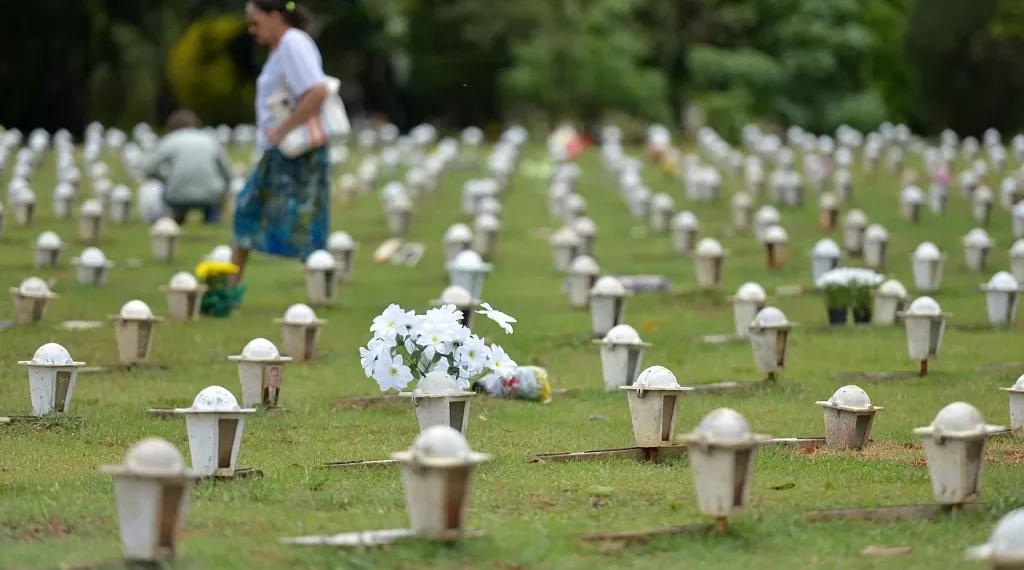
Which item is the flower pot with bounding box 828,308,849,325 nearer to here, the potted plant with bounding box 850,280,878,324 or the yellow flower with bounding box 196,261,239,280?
the potted plant with bounding box 850,280,878,324

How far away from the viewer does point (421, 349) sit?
296 inches

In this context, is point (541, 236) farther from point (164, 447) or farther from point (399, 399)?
point (164, 447)

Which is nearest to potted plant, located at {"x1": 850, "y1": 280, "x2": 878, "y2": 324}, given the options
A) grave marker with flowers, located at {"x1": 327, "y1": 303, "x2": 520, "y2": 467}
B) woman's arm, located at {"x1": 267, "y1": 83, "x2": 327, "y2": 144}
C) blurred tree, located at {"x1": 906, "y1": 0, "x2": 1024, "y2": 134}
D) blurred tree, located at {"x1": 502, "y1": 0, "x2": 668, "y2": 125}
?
woman's arm, located at {"x1": 267, "y1": 83, "x2": 327, "y2": 144}

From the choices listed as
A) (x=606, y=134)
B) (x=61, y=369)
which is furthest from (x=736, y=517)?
(x=606, y=134)

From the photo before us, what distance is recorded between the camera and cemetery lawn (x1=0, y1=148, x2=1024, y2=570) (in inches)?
225

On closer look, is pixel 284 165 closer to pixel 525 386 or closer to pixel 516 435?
pixel 525 386

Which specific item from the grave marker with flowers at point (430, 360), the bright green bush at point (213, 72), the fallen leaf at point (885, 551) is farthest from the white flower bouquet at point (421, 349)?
the bright green bush at point (213, 72)

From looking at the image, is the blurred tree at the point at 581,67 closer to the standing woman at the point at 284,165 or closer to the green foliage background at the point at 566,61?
the green foliage background at the point at 566,61

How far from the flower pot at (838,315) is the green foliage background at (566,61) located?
17.6 m

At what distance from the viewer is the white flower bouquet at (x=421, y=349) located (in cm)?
748

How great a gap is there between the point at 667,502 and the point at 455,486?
1.32m

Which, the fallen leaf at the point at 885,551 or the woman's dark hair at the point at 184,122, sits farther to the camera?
the woman's dark hair at the point at 184,122

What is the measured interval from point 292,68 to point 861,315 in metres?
4.28

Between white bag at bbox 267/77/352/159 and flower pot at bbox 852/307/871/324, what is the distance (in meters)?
3.84
